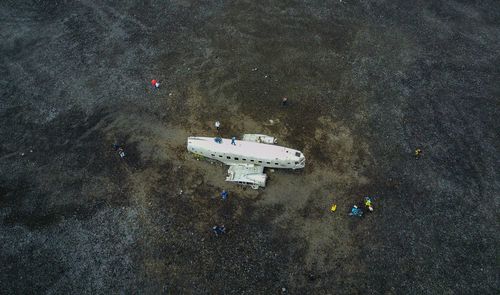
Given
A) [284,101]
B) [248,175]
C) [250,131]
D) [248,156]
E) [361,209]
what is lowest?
[361,209]

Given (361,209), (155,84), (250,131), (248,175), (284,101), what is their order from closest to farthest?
1. (361,209)
2. (248,175)
3. (250,131)
4. (284,101)
5. (155,84)

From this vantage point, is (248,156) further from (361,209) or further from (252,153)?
(361,209)

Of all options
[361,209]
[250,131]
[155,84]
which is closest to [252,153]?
[250,131]

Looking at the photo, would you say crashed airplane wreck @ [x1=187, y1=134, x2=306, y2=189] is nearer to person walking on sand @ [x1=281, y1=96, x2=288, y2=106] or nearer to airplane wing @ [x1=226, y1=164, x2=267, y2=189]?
airplane wing @ [x1=226, y1=164, x2=267, y2=189]

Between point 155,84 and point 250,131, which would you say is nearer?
point 250,131

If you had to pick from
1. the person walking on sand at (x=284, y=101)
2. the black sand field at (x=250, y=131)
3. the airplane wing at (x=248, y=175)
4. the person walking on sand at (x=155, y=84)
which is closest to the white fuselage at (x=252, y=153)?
the airplane wing at (x=248, y=175)

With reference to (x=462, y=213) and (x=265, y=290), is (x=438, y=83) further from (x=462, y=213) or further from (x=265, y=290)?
(x=265, y=290)
